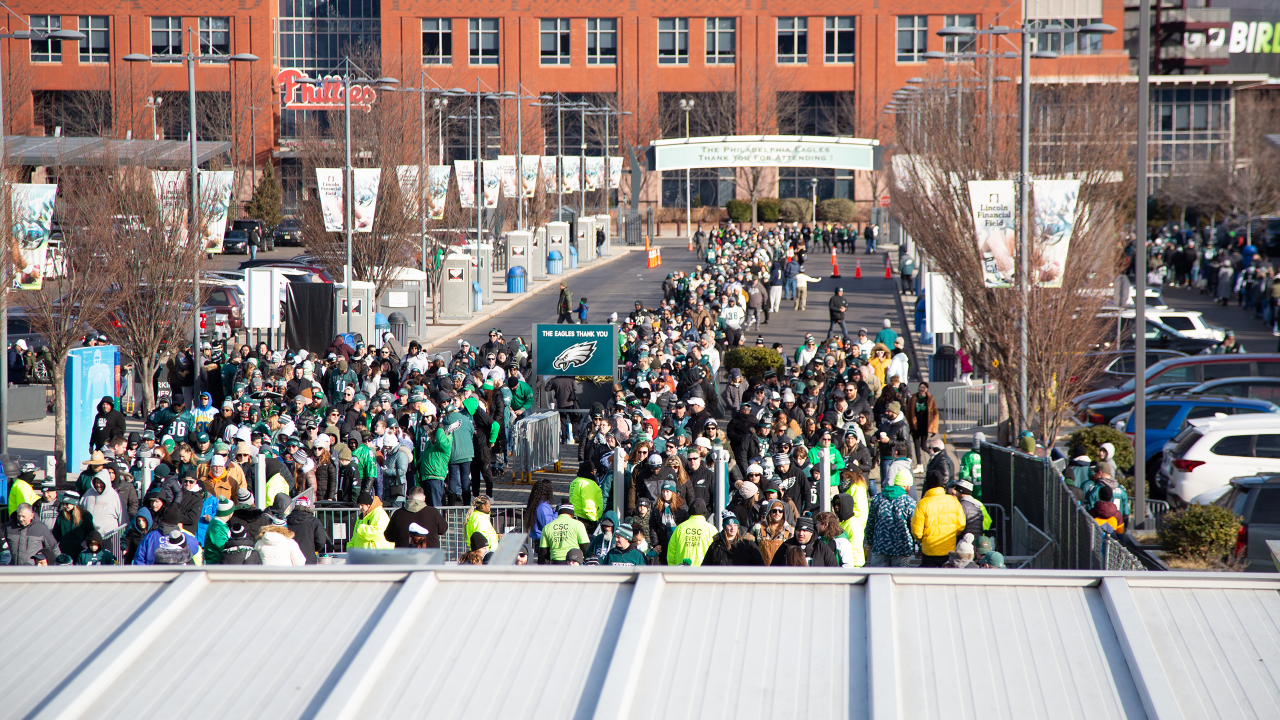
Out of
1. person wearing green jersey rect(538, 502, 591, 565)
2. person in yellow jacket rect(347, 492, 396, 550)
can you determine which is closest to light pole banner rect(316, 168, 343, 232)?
person in yellow jacket rect(347, 492, 396, 550)

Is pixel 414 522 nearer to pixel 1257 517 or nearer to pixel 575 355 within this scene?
pixel 1257 517

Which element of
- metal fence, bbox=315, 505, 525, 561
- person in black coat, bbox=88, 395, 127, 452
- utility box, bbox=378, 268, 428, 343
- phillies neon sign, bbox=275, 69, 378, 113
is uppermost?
phillies neon sign, bbox=275, 69, 378, 113

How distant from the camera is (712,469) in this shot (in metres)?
14.6

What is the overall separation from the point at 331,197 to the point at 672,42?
52916mm

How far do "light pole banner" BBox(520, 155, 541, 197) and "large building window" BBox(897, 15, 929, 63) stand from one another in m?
32.9

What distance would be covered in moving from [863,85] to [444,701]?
76.4m


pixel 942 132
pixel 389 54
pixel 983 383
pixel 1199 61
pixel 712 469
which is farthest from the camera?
pixel 1199 61

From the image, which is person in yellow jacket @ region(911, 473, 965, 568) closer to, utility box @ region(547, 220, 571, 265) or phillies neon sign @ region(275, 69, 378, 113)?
utility box @ region(547, 220, 571, 265)

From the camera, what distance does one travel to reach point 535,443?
1961 cm

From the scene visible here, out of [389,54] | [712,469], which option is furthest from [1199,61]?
[712,469]

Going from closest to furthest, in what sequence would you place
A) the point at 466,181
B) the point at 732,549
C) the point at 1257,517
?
the point at 732,549 < the point at 1257,517 < the point at 466,181

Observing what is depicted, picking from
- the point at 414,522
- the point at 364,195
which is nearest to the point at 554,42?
the point at 364,195

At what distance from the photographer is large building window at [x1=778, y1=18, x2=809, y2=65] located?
79.1 metres

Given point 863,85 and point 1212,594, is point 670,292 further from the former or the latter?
point 863,85
